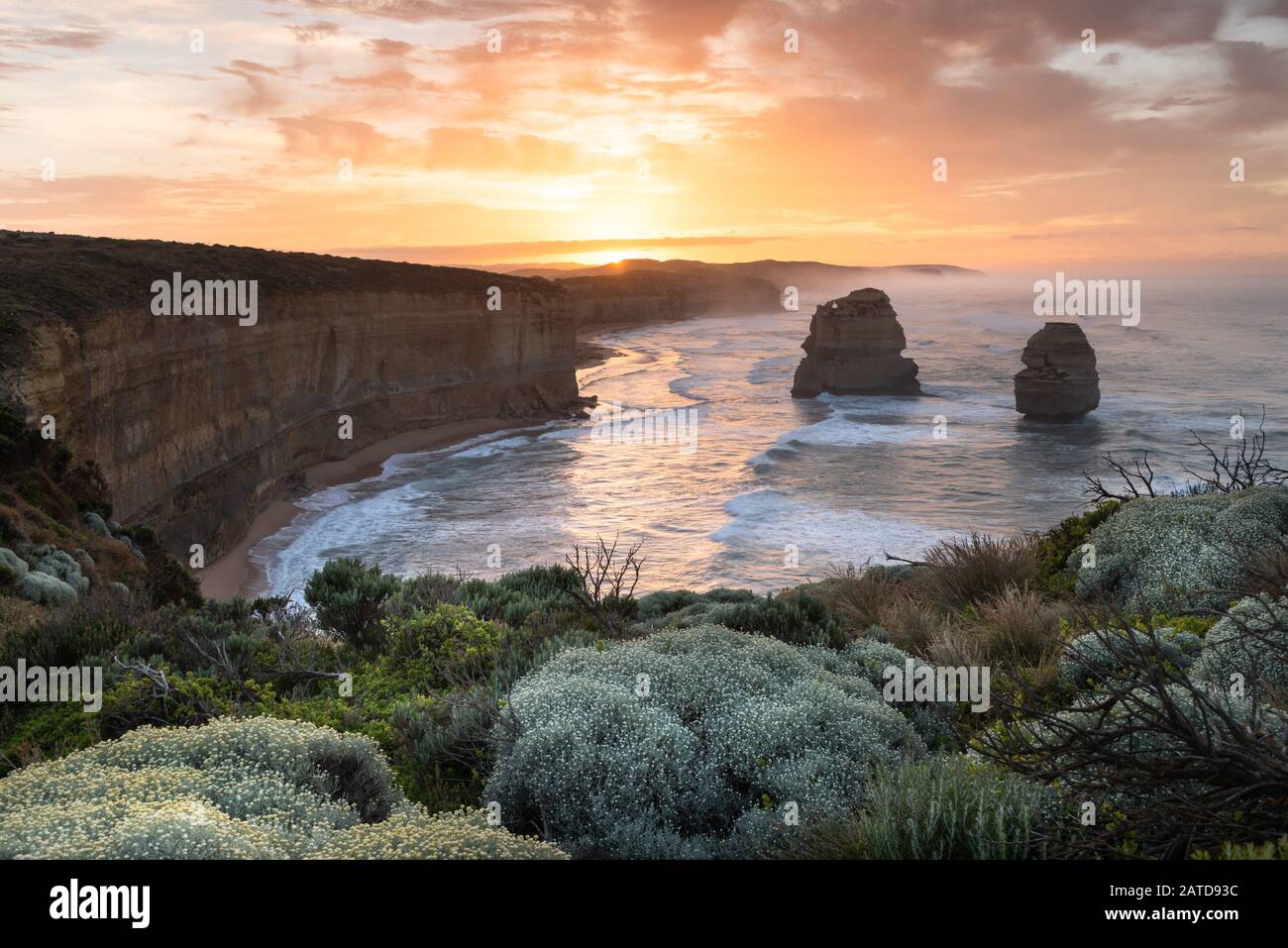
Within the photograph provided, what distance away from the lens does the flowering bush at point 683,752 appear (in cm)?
466

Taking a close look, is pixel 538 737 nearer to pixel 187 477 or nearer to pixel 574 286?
pixel 187 477

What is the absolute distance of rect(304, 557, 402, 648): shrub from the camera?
9156mm

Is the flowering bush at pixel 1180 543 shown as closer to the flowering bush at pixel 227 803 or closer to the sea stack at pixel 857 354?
the flowering bush at pixel 227 803

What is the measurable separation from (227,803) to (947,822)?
10.3ft

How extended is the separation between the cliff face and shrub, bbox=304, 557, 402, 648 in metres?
9.69

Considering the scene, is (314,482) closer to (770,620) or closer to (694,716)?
(770,620)

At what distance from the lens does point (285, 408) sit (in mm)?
32656
